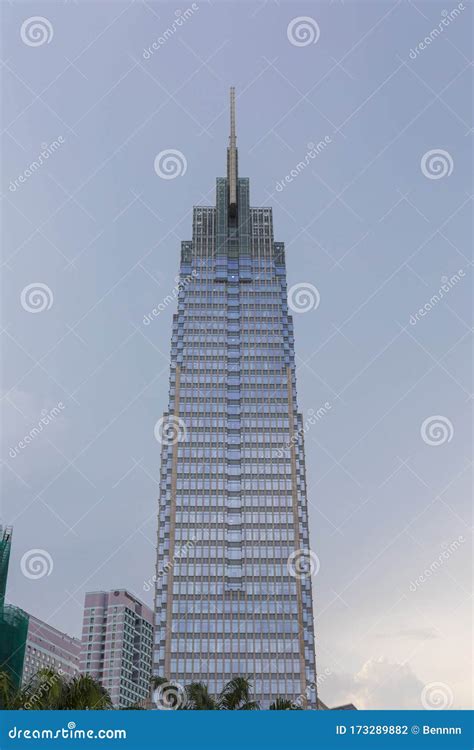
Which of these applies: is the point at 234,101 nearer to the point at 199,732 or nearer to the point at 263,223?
the point at 263,223

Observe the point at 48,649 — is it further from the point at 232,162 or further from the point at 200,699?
the point at 200,699

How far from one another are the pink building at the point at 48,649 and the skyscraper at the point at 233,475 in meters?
80.2

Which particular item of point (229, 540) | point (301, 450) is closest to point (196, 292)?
point (301, 450)

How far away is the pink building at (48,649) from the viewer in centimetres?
16475

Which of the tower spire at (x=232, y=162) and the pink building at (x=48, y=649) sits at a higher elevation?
the tower spire at (x=232, y=162)

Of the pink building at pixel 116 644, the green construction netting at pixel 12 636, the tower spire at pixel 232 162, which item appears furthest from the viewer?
the pink building at pixel 116 644

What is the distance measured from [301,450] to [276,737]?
317ft

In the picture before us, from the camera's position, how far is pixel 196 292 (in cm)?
11969

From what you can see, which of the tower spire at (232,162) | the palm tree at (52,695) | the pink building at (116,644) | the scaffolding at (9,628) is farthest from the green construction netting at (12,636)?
the pink building at (116,644)

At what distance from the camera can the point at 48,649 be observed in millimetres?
173750

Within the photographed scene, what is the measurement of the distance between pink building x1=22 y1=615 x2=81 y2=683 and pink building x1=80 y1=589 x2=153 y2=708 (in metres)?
6.72

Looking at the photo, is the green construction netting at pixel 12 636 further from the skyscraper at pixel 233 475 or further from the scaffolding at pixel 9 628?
the skyscraper at pixel 233 475

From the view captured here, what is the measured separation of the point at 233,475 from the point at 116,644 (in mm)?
89629

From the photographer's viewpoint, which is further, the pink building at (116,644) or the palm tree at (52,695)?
the pink building at (116,644)
